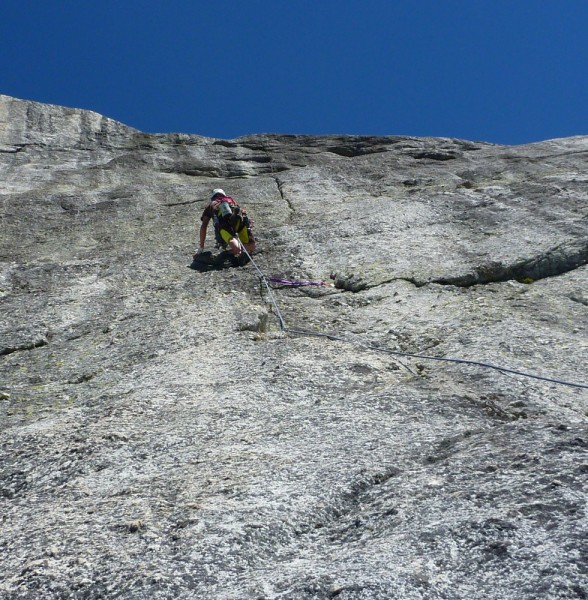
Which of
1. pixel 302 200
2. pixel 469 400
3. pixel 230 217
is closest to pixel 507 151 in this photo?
pixel 302 200

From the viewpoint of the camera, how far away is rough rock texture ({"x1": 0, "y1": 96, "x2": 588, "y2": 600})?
3.94m

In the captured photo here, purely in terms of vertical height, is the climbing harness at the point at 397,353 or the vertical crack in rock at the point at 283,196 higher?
the vertical crack in rock at the point at 283,196

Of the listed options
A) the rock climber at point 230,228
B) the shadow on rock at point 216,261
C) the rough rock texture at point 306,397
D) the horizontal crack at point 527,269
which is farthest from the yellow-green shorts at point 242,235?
the horizontal crack at point 527,269

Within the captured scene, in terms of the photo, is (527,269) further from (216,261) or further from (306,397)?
(306,397)

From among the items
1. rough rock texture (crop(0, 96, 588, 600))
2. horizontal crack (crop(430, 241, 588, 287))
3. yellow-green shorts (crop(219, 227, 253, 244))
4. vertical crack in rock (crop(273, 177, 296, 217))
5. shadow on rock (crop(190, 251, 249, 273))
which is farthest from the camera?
vertical crack in rock (crop(273, 177, 296, 217))

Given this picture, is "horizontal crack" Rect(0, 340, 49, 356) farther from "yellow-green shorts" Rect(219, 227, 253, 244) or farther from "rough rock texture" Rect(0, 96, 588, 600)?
"yellow-green shorts" Rect(219, 227, 253, 244)

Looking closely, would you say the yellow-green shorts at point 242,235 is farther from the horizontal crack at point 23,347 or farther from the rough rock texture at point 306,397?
the horizontal crack at point 23,347

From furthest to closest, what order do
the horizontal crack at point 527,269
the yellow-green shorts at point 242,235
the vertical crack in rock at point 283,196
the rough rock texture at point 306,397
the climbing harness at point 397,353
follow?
the vertical crack in rock at point 283,196 < the yellow-green shorts at point 242,235 < the horizontal crack at point 527,269 < the climbing harness at point 397,353 < the rough rock texture at point 306,397

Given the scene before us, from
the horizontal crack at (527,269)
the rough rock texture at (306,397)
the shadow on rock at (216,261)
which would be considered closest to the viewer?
the rough rock texture at (306,397)

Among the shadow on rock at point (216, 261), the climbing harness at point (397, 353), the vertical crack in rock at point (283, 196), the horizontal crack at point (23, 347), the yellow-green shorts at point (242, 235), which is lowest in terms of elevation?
the horizontal crack at point (23, 347)

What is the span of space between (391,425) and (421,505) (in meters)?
1.12

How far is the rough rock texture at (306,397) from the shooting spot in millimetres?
3941

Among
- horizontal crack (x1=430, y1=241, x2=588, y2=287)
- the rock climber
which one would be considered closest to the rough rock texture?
horizontal crack (x1=430, y1=241, x2=588, y2=287)

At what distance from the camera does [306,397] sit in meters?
5.95
